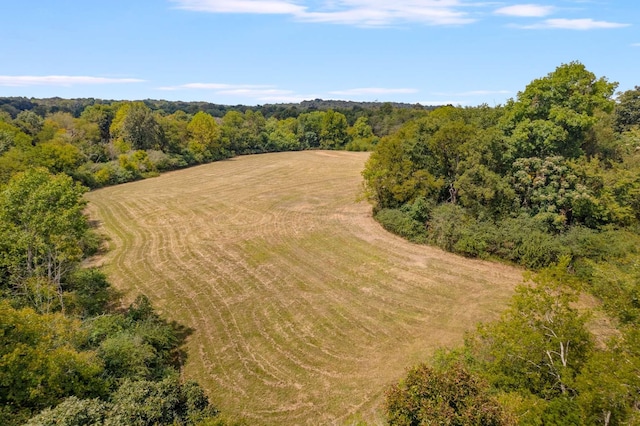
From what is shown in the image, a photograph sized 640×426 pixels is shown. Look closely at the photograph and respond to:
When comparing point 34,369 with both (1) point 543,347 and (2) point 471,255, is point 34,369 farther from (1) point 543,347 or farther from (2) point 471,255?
(2) point 471,255

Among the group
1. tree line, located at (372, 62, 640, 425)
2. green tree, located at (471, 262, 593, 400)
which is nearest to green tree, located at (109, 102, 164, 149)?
tree line, located at (372, 62, 640, 425)

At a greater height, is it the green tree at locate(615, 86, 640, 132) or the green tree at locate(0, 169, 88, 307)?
the green tree at locate(615, 86, 640, 132)

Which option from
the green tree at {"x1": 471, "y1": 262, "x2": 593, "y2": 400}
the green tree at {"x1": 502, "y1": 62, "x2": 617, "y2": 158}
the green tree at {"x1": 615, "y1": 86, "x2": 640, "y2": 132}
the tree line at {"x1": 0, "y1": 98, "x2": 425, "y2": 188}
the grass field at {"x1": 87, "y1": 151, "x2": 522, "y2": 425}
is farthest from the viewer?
the tree line at {"x1": 0, "y1": 98, "x2": 425, "y2": 188}

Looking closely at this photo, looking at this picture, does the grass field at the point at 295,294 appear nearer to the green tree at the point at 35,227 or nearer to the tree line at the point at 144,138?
the green tree at the point at 35,227

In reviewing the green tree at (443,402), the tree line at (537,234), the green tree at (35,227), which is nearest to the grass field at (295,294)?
the tree line at (537,234)

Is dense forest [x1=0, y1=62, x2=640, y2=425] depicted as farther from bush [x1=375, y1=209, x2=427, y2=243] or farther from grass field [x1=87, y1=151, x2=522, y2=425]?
grass field [x1=87, y1=151, x2=522, y2=425]

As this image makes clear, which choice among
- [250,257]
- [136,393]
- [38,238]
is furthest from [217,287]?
[136,393]

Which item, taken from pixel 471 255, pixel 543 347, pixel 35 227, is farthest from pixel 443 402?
pixel 471 255
